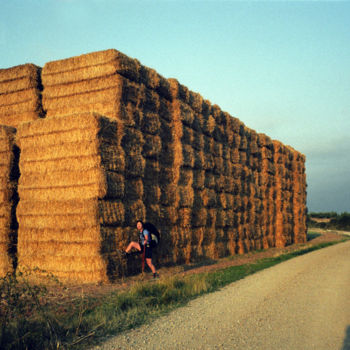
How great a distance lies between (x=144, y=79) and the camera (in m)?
13.4

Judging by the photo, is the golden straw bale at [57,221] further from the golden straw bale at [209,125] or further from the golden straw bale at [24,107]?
the golden straw bale at [209,125]

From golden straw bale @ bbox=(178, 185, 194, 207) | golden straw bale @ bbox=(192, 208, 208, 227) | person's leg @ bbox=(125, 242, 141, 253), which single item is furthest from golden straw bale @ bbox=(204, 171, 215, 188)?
person's leg @ bbox=(125, 242, 141, 253)

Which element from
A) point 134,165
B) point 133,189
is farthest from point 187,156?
point 133,189

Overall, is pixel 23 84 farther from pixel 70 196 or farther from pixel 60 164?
pixel 70 196

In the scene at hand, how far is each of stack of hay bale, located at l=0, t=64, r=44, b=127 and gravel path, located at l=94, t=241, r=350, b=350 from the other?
8.67m

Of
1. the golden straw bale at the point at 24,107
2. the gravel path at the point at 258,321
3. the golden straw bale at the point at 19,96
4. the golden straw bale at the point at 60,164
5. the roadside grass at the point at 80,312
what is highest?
the golden straw bale at the point at 19,96

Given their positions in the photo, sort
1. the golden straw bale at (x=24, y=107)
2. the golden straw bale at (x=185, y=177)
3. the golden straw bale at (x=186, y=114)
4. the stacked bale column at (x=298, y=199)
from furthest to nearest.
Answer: the stacked bale column at (x=298, y=199), the golden straw bale at (x=185, y=177), the golden straw bale at (x=186, y=114), the golden straw bale at (x=24, y=107)

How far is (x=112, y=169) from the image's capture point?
36.8 ft

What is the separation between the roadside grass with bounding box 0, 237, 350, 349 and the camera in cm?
554

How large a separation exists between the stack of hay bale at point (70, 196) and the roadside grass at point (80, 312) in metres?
2.19

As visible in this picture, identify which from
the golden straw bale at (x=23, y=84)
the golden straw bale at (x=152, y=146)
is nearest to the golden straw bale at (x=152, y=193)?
the golden straw bale at (x=152, y=146)

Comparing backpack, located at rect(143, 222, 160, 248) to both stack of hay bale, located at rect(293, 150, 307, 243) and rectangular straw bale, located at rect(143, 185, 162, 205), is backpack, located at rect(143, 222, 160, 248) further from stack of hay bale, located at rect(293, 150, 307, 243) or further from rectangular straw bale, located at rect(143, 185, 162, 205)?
stack of hay bale, located at rect(293, 150, 307, 243)

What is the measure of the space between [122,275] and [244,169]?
12903 mm

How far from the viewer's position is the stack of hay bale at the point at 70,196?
10.7 meters
